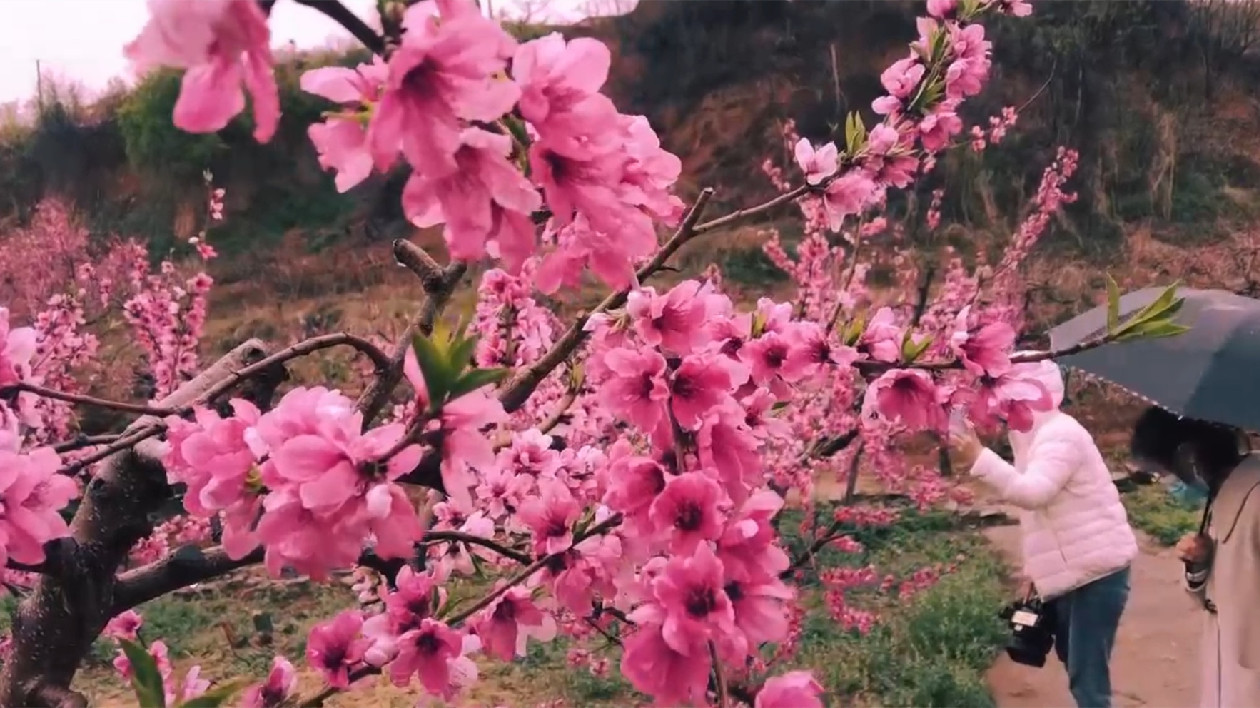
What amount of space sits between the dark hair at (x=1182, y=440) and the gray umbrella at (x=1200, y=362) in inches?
4.6

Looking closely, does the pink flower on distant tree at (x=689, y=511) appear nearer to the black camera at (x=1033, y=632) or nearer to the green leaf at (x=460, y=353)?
the green leaf at (x=460, y=353)

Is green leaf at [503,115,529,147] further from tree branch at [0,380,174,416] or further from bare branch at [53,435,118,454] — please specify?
bare branch at [53,435,118,454]

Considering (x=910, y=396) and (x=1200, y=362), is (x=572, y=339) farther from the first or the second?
(x=1200, y=362)

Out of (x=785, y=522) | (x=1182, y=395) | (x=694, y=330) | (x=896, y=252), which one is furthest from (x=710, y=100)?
(x=694, y=330)

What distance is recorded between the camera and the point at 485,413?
422mm

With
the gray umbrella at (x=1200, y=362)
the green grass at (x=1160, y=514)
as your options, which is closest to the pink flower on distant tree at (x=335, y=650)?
the gray umbrella at (x=1200, y=362)

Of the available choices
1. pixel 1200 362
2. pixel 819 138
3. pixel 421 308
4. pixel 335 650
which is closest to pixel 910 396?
pixel 421 308

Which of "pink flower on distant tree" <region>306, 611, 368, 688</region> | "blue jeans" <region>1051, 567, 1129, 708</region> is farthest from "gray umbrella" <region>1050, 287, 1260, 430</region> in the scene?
"pink flower on distant tree" <region>306, 611, 368, 688</region>

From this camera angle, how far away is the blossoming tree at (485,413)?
385 mm

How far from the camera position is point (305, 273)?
22.1 ft

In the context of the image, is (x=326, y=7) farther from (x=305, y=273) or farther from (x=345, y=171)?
(x=305, y=273)

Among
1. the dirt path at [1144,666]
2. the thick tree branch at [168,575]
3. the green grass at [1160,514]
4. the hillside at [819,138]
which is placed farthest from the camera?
the hillside at [819,138]

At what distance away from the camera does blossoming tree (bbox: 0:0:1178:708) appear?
1.26 feet

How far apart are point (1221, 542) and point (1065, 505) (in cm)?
39
